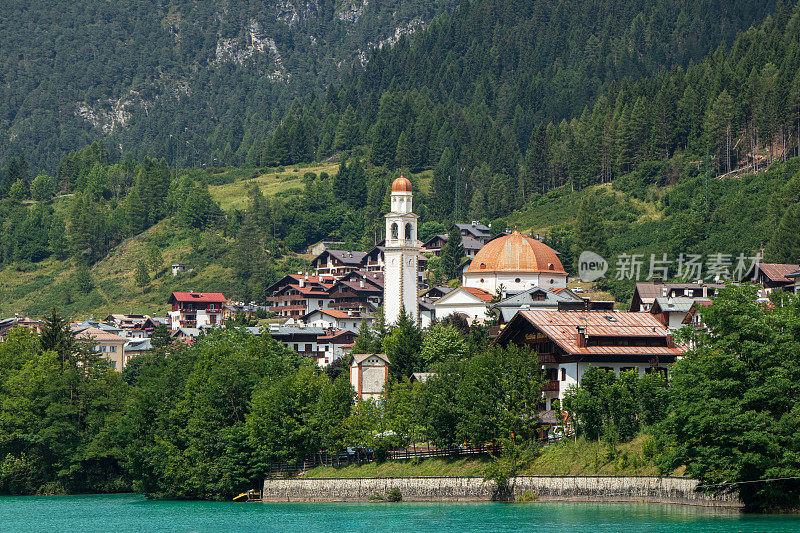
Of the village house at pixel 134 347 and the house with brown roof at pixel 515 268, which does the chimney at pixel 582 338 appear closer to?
the house with brown roof at pixel 515 268

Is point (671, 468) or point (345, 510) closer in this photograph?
point (671, 468)

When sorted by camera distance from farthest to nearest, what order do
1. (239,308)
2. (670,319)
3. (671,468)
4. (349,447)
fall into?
1. (239,308)
2. (670,319)
3. (349,447)
4. (671,468)

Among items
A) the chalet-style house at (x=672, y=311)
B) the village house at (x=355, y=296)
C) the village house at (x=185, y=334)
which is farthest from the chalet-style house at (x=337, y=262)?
the chalet-style house at (x=672, y=311)

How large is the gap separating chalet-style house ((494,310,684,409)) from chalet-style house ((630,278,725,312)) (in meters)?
22.3

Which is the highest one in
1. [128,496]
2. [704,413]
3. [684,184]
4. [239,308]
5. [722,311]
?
[684,184]

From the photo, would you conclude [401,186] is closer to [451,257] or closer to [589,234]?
[451,257]

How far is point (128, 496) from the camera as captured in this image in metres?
90.8

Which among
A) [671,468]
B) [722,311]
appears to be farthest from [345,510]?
[722,311]

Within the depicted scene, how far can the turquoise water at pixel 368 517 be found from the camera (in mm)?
57156

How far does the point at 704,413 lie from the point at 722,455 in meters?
2.10

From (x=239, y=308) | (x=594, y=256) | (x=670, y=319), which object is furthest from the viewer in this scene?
(x=239, y=308)

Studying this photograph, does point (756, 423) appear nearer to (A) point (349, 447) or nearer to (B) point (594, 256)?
(A) point (349, 447)

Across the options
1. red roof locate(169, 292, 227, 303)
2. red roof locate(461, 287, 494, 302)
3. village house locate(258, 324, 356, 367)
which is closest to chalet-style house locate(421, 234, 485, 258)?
red roof locate(169, 292, 227, 303)

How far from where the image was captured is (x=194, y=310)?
539 ft
